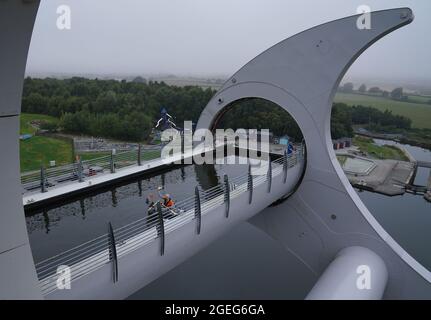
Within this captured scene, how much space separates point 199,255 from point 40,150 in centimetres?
1666

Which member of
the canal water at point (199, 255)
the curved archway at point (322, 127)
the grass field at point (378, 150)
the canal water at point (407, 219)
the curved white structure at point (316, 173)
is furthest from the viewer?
the grass field at point (378, 150)

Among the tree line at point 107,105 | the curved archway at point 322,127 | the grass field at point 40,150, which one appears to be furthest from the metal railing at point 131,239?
the tree line at point 107,105

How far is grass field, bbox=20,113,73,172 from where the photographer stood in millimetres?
18625

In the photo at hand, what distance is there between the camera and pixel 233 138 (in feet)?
32.6

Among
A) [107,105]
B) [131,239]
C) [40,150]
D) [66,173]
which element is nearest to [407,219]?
[66,173]

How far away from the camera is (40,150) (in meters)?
20.4

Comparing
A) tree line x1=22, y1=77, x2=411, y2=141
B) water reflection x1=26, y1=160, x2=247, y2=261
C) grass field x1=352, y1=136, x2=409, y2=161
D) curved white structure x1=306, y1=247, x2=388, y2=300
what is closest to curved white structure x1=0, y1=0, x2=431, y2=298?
curved white structure x1=306, y1=247, x2=388, y2=300

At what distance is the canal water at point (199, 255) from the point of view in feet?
16.5

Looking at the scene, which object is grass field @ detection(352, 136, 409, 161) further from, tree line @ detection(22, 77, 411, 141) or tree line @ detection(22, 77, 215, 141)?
tree line @ detection(22, 77, 215, 141)

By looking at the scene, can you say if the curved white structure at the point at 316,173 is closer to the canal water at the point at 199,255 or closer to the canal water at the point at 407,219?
the canal water at the point at 199,255

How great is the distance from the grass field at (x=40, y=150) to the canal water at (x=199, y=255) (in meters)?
12.7

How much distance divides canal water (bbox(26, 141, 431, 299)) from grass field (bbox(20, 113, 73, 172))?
41.7 feet
